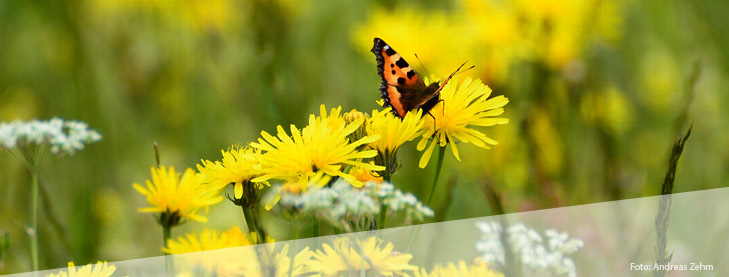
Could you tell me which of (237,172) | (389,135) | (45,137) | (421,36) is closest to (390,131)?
(389,135)

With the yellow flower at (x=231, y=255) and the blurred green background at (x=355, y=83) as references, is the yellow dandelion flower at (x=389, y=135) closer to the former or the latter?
the yellow flower at (x=231, y=255)

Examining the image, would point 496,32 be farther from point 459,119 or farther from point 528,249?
point 528,249

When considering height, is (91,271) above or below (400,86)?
below

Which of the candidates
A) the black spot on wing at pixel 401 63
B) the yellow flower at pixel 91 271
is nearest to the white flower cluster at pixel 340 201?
the yellow flower at pixel 91 271

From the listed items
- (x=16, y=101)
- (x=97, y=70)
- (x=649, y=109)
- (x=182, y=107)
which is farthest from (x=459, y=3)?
(x=16, y=101)

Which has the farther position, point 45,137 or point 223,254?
point 45,137

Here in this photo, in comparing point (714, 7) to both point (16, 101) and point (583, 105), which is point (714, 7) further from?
point (16, 101)
